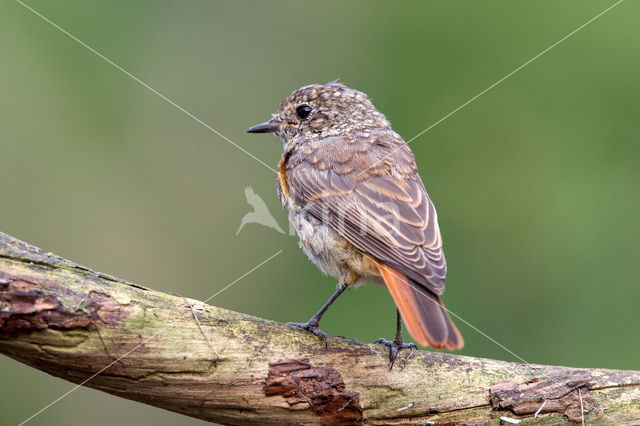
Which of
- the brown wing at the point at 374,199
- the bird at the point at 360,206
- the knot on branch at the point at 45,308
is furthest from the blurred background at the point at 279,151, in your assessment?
the knot on branch at the point at 45,308

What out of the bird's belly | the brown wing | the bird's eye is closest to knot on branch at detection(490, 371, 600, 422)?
the brown wing

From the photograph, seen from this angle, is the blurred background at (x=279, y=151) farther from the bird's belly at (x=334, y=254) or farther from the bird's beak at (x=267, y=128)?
the bird's belly at (x=334, y=254)

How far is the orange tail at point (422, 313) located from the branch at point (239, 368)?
333mm

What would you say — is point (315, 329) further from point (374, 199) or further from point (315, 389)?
point (374, 199)

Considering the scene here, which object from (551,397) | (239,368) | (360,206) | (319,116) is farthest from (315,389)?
(319,116)

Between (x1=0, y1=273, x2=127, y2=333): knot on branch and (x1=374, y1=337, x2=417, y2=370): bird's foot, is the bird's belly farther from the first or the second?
(x1=0, y1=273, x2=127, y2=333): knot on branch

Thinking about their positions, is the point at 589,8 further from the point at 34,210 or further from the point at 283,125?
the point at 34,210

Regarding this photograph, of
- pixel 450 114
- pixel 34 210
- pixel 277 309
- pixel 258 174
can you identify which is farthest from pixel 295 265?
pixel 34 210

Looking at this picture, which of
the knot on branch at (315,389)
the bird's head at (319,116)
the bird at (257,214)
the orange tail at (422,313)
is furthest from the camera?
the bird at (257,214)

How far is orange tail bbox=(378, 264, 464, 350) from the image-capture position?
317 cm

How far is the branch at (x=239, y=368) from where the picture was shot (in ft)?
9.63

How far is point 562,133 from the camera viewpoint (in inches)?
270

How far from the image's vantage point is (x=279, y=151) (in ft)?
26.3

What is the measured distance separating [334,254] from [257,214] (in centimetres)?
329
